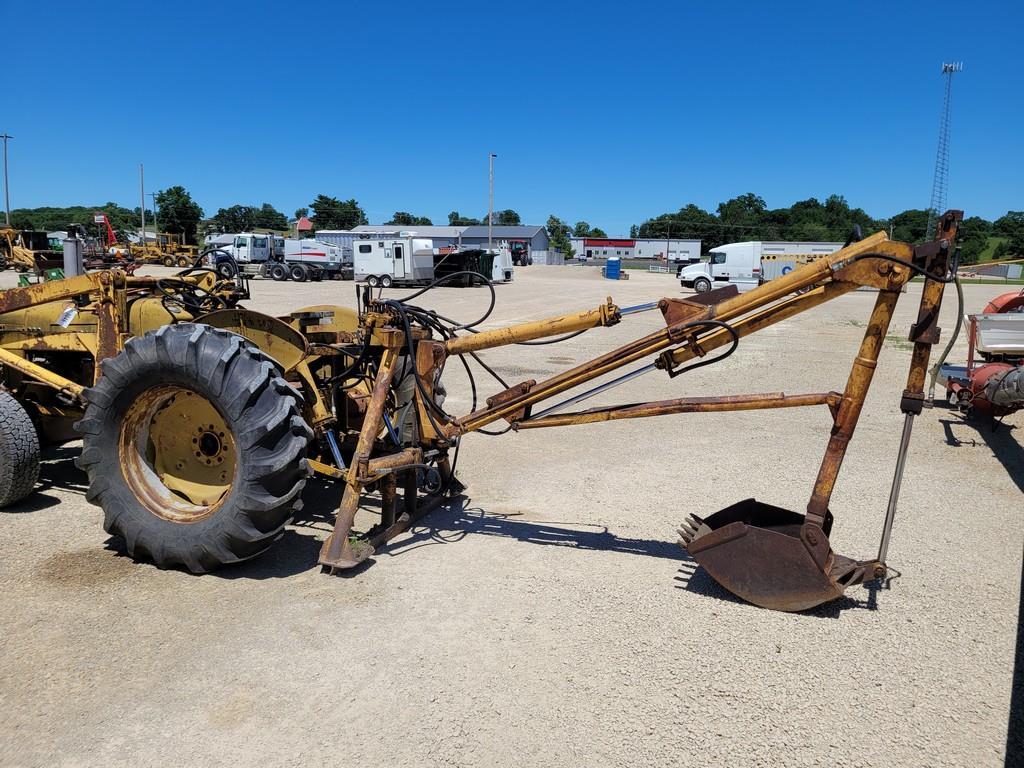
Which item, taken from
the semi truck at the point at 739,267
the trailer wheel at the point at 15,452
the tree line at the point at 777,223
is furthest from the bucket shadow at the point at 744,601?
the tree line at the point at 777,223

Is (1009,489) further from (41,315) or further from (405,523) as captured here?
(41,315)

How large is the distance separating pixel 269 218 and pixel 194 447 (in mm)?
102306

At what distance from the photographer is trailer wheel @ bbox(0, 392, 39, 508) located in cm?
493

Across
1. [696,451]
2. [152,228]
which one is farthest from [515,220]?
[696,451]

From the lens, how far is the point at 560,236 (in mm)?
109375

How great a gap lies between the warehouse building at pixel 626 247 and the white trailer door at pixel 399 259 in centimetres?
6472

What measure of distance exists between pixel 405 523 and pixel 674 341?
2.23m

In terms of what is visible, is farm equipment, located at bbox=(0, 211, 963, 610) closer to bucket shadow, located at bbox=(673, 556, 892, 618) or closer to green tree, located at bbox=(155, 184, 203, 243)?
bucket shadow, located at bbox=(673, 556, 892, 618)

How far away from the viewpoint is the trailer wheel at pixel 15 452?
16.2 ft

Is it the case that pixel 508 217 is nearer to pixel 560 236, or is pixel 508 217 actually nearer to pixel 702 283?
pixel 560 236

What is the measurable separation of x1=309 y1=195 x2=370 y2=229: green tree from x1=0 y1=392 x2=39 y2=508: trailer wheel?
3890 inches

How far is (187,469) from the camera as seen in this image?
4695 mm

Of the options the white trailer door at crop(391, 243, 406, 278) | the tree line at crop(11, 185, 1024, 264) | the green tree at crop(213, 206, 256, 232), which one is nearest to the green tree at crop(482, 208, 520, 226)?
the tree line at crop(11, 185, 1024, 264)

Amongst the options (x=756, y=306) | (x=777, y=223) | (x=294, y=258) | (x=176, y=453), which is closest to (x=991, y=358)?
(x=756, y=306)
